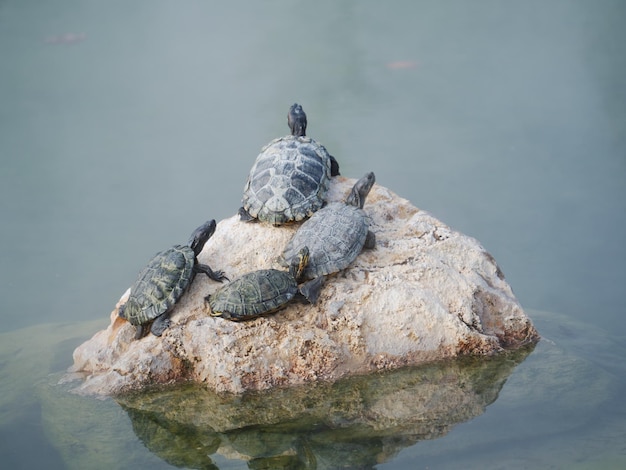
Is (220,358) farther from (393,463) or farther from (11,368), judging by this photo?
(11,368)

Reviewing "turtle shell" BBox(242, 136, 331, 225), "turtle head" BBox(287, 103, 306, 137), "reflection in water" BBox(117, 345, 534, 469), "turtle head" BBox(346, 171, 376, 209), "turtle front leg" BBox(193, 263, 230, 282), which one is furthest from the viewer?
"turtle head" BBox(287, 103, 306, 137)

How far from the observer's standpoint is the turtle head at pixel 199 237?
16.5ft

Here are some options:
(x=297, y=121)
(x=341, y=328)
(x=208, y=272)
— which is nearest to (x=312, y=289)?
(x=341, y=328)

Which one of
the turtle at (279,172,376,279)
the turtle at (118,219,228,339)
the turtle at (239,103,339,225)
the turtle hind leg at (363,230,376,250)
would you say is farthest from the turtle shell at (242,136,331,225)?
the turtle at (118,219,228,339)

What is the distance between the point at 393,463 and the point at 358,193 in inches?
80.6

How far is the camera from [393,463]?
397 centimetres

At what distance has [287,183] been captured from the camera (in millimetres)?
5250

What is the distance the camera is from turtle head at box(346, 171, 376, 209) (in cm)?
528

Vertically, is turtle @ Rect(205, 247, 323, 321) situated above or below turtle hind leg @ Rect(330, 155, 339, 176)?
below

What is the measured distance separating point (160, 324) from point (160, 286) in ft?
0.80

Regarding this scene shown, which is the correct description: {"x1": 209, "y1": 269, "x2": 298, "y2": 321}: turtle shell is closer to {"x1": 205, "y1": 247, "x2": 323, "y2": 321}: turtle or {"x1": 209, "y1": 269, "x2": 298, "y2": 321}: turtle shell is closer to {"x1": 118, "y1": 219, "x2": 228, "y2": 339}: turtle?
{"x1": 205, "y1": 247, "x2": 323, "y2": 321}: turtle

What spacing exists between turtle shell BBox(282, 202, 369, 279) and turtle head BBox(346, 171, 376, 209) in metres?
0.23

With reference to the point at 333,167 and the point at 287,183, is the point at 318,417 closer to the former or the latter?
the point at 287,183

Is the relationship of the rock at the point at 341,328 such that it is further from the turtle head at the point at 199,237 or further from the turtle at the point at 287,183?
the turtle at the point at 287,183
